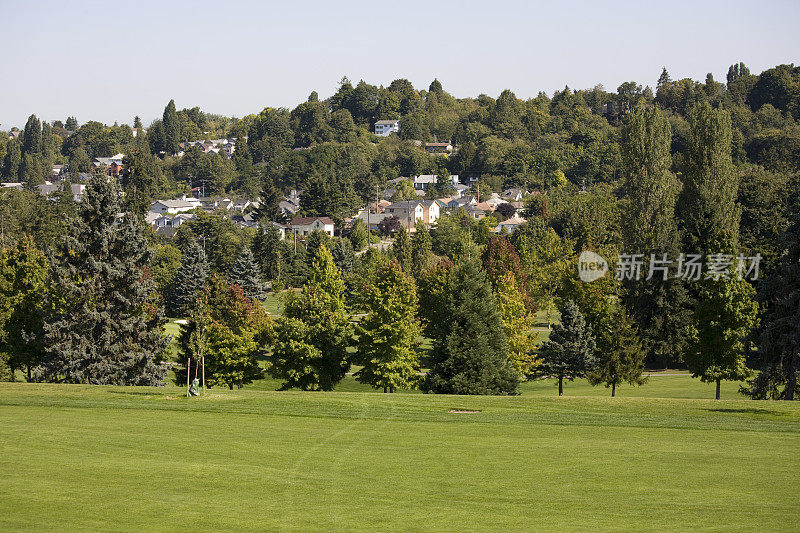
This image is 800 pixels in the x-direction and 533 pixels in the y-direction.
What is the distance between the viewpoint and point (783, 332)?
119ft

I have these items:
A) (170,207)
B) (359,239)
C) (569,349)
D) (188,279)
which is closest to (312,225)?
(359,239)

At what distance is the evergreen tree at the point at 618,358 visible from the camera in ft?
144

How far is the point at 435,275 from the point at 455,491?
45782 millimetres

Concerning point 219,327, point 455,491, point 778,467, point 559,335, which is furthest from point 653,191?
point 455,491

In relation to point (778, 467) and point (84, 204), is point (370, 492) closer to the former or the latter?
point (778, 467)

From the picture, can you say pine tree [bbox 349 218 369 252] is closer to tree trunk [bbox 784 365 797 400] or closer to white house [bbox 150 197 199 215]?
white house [bbox 150 197 199 215]

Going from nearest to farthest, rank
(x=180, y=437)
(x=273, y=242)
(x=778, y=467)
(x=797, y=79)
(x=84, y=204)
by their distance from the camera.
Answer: (x=778, y=467) → (x=180, y=437) → (x=84, y=204) → (x=273, y=242) → (x=797, y=79)

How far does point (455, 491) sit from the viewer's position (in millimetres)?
16125

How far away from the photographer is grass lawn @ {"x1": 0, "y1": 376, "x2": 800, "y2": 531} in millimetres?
14422

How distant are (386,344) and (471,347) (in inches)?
300

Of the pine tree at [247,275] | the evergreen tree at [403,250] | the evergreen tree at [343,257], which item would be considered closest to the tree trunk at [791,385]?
the evergreen tree at [403,250]

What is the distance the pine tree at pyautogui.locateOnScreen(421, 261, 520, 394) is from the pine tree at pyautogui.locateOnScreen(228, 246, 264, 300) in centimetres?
5070

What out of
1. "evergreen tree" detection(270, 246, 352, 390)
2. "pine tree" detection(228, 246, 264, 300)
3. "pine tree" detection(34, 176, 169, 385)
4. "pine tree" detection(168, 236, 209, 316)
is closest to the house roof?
"pine tree" detection(228, 246, 264, 300)

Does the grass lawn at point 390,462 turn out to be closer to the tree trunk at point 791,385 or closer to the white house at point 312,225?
the tree trunk at point 791,385
